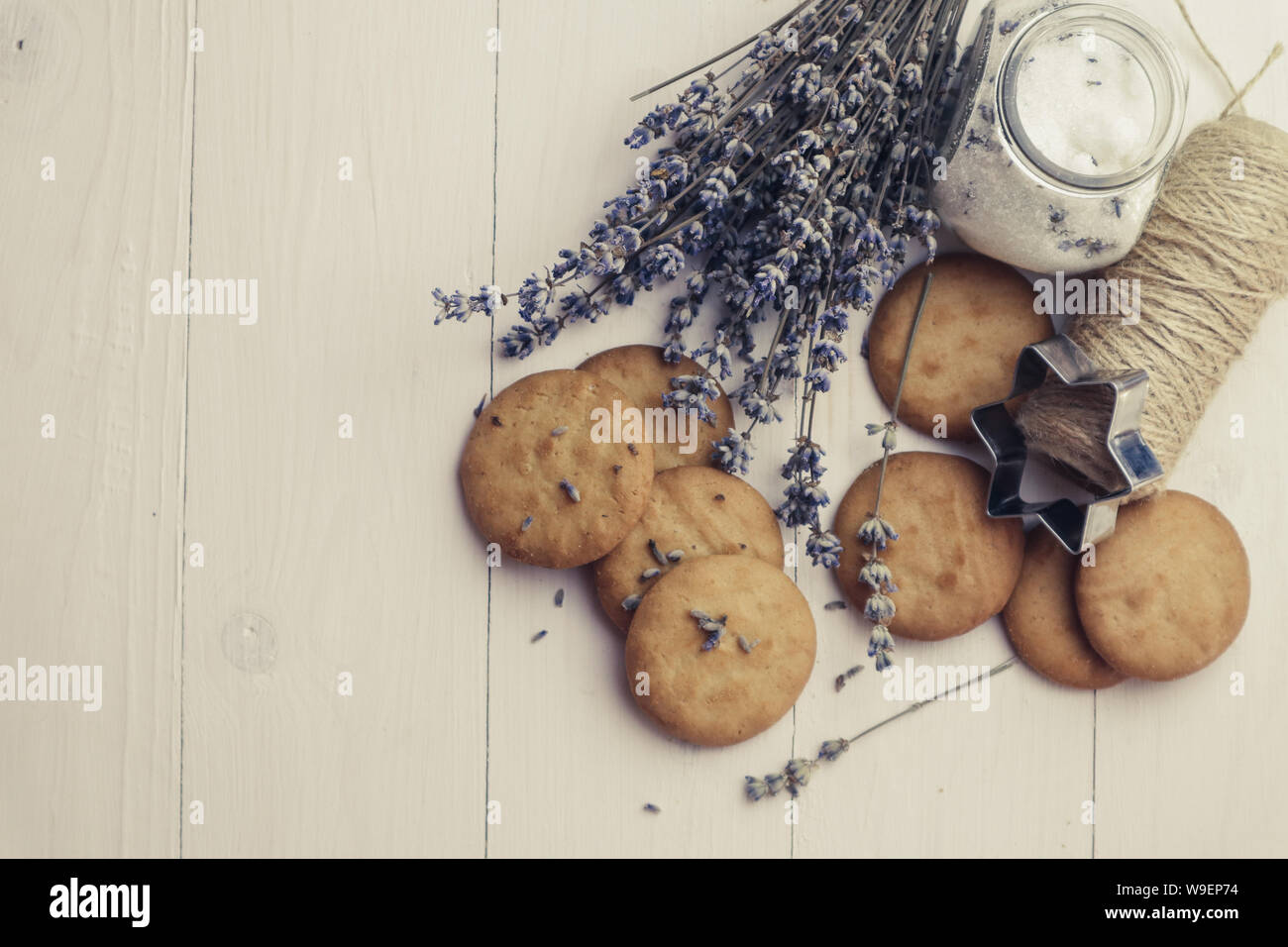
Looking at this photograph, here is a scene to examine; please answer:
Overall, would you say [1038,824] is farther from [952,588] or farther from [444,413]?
[444,413]

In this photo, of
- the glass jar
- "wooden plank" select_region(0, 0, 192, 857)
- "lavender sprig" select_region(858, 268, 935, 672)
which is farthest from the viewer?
"wooden plank" select_region(0, 0, 192, 857)

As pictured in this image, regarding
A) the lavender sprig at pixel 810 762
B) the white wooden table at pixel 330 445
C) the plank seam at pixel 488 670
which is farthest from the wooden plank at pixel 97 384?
the lavender sprig at pixel 810 762

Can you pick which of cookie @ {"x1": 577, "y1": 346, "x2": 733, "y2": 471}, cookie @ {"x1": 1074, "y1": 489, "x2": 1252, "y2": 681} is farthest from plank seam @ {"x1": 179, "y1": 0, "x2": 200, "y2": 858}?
cookie @ {"x1": 1074, "y1": 489, "x2": 1252, "y2": 681}

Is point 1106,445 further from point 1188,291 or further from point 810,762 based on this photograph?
point 810,762

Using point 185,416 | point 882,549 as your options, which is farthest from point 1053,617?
point 185,416

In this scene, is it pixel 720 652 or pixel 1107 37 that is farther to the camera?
pixel 720 652

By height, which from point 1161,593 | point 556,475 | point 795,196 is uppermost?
point 795,196

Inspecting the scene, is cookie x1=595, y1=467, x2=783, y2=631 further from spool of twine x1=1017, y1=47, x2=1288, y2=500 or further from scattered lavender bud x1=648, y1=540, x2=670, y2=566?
spool of twine x1=1017, y1=47, x2=1288, y2=500

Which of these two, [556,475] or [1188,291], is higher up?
[1188,291]
